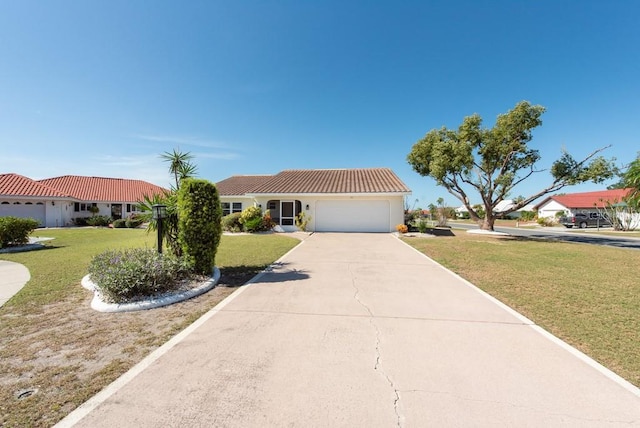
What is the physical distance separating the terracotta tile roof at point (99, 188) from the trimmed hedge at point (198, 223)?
2388 cm

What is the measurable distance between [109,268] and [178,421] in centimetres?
417

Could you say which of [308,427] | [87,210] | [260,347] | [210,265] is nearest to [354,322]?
[260,347]

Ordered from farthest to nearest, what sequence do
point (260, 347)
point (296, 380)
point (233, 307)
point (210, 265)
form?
point (210, 265) < point (233, 307) < point (260, 347) < point (296, 380)

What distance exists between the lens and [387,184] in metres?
20.3

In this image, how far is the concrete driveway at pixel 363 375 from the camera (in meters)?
2.35

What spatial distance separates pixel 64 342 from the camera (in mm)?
3611

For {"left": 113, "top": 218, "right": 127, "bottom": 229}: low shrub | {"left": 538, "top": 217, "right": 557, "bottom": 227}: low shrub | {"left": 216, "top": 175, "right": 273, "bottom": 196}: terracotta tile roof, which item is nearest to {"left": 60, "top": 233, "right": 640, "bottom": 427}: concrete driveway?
{"left": 216, "top": 175, "right": 273, "bottom": 196}: terracotta tile roof

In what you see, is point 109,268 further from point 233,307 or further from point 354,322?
point 354,322

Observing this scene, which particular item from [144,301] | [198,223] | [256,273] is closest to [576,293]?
[256,273]

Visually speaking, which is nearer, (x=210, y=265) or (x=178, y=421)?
(x=178, y=421)

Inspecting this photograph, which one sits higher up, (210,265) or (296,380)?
(210,265)

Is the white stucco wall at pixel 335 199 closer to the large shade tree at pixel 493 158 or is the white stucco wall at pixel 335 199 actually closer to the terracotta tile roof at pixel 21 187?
the large shade tree at pixel 493 158

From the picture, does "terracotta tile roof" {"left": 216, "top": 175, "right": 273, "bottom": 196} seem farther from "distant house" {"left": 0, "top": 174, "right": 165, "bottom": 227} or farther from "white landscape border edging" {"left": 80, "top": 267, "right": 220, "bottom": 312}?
"white landscape border edging" {"left": 80, "top": 267, "right": 220, "bottom": 312}

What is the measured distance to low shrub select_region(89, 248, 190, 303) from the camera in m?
4.88
